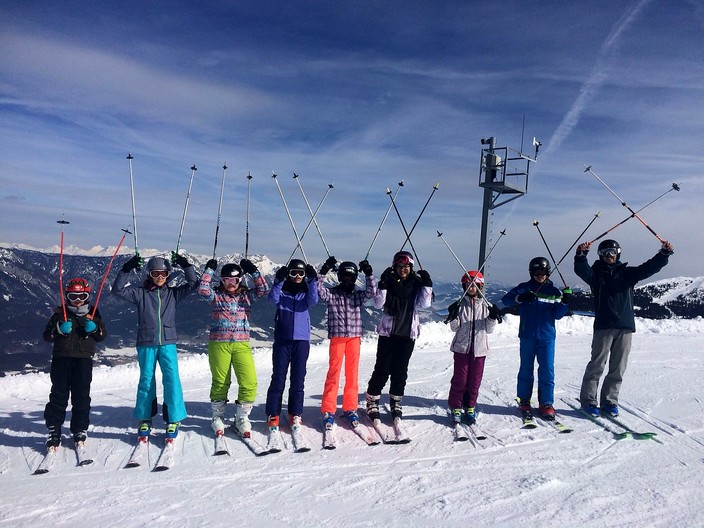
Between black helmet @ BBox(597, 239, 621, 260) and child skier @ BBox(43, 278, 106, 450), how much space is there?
19.1ft

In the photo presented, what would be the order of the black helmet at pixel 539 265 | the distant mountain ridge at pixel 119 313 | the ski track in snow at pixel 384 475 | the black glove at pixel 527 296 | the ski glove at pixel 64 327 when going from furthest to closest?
1. the distant mountain ridge at pixel 119 313
2. the black helmet at pixel 539 265
3. the black glove at pixel 527 296
4. the ski glove at pixel 64 327
5. the ski track in snow at pixel 384 475

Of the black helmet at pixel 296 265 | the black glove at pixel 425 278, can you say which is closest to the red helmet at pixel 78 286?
the black helmet at pixel 296 265

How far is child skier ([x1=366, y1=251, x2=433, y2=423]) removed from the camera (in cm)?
547

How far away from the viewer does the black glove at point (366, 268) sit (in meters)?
5.36

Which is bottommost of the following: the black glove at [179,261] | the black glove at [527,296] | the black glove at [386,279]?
the black glove at [527,296]

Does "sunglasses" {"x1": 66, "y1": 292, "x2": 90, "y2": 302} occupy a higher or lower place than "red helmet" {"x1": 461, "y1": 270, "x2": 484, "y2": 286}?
lower

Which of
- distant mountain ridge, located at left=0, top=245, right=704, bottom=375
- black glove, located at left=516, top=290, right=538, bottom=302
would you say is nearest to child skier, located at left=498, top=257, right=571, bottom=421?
black glove, located at left=516, top=290, right=538, bottom=302

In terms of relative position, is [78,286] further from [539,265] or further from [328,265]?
[539,265]

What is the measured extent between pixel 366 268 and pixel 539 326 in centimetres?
223

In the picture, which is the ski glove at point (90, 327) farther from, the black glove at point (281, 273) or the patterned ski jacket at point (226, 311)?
the black glove at point (281, 273)

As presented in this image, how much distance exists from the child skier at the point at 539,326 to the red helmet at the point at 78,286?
15.4 ft

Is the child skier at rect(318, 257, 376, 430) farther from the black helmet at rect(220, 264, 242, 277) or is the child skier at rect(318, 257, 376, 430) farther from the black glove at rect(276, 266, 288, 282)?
the black helmet at rect(220, 264, 242, 277)

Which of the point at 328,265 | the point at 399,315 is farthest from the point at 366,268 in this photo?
the point at 399,315

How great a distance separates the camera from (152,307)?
511cm
